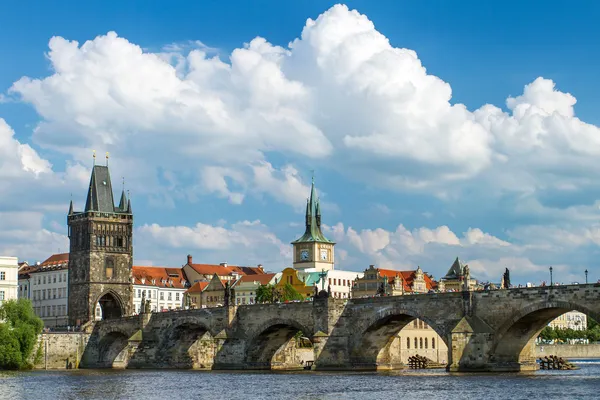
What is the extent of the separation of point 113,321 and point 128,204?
27460mm

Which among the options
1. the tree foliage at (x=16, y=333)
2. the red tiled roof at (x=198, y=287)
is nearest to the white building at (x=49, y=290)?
the red tiled roof at (x=198, y=287)

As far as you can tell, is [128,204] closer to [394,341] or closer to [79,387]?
[394,341]

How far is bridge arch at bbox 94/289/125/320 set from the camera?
14650 cm

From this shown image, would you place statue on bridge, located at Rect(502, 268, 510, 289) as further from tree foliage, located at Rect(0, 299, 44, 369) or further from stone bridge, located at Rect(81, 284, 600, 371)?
tree foliage, located at Rect(0, 299, 44, 369)

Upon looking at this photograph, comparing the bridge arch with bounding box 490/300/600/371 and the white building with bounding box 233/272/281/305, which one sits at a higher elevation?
the white building with bounding box 233/272/281/305

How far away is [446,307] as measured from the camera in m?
82.6

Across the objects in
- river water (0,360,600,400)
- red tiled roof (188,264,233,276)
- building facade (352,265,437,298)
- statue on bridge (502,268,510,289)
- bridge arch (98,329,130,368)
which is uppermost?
red tiled roof (188,264,233,276)

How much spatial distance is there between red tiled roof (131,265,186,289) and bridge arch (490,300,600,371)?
105 meters

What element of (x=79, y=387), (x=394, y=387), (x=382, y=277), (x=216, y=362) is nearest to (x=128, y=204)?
(x=382, y=277)

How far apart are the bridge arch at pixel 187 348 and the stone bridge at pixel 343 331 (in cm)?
11

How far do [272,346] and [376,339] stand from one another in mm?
16345

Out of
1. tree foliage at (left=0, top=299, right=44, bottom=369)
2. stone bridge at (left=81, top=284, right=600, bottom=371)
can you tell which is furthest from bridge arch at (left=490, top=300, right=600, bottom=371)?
tree foliage at (left=0, top=299, right=44, bottom=369)

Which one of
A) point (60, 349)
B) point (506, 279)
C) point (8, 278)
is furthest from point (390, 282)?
point (506, 279)

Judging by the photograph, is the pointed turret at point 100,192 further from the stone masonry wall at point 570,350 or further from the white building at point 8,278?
the stone masonry wall at point 570,350
